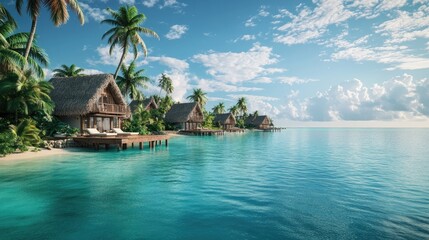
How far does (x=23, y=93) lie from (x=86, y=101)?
4632mm

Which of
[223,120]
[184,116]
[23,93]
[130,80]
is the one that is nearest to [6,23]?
[23,93]

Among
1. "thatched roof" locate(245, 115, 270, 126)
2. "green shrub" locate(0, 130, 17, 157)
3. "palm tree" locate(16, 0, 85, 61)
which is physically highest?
"palm tree" locate(16, 0, 85, 61)

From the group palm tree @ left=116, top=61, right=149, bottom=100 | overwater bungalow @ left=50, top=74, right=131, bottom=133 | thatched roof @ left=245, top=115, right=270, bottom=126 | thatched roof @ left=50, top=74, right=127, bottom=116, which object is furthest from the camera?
thatched roof @ left=245, top=115, right=270, bottom=126

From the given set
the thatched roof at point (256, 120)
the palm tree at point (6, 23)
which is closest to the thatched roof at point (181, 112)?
the palm tree at point (6, 23)

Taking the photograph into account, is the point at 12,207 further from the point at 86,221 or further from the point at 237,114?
the point at 237,114

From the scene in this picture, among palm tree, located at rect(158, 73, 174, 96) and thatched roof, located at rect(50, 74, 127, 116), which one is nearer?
thatched roof, located at rect(50, 74, 127, 116)

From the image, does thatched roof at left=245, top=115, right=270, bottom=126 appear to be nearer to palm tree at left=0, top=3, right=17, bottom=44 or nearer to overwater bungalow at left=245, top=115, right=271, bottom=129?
overwater bungalow at left=245, top=115, right=271, bottom=129

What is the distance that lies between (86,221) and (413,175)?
13085 mm

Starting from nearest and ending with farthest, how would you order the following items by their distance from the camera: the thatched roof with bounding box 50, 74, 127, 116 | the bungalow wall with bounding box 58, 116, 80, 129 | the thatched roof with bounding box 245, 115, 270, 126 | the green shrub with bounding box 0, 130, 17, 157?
the green shrub with bounding box 0, 130, 17, 157 < the thatched roof with bounding box 50, 74, 127, 116 < the bungalow wall with bounding box 58, 116, 80, 129 < the thatched roof with bounding box 245, 115, 270, 126

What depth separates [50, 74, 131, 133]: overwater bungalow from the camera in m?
21.3

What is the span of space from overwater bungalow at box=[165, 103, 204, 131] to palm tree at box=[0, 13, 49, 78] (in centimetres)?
2676

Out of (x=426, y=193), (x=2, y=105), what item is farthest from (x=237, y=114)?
(x=426, y=193)

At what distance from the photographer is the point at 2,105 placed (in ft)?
61.6

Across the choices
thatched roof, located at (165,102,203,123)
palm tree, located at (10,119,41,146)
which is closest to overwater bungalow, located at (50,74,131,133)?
palm tree, located at (10,119,41,146)
